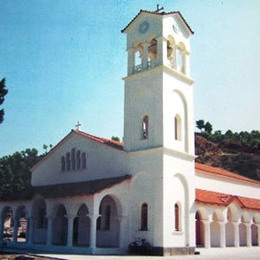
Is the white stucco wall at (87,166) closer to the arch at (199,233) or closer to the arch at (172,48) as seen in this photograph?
the arch at (172,48)

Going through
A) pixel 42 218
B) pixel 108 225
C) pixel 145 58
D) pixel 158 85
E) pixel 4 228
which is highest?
pixel 145 58

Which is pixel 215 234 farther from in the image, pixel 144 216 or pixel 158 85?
pixel 158 85

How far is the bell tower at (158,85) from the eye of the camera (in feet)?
81.6

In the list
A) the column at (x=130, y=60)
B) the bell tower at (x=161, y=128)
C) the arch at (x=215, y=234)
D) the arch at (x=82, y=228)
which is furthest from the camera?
the arch at (x=215, y=234)

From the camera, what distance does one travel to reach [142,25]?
2695cm

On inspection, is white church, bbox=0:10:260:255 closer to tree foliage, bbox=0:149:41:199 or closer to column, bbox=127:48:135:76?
column, bbox=127:48:135:76

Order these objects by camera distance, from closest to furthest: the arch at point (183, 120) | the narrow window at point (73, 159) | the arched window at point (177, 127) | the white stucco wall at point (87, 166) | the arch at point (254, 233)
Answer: the arched window at point (177, 127)
the arch at point (183, 120)
the white stucco wall at point (87, 166)
the narrow window at point (73, 159)
the arch at point (254, 233)

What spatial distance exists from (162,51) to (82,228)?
13562 millimetres

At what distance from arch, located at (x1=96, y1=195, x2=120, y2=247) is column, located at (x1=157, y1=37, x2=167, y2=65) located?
955 cm

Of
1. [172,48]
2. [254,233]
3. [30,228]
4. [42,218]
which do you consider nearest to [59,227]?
[30,228]

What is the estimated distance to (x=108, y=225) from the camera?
26.5 meters

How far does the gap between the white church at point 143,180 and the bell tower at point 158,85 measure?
68 millimetres

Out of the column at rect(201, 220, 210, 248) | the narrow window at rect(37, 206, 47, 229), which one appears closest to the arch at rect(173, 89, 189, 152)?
the column at rect(201, 220, 210, 248)

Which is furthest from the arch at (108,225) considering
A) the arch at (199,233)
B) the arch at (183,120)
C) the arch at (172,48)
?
the arch at (172,48)
